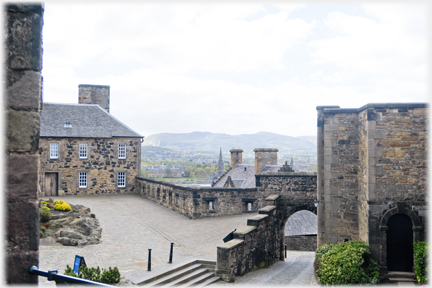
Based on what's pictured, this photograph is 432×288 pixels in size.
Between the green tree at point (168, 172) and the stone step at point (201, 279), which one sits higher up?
the stone step at point (201, 279)

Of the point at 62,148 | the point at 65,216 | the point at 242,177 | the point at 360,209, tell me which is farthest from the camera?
the point at 242,177

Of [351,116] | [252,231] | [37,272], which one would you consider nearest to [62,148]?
[252,231]

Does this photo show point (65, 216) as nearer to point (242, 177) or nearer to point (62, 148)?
point (62, 148)

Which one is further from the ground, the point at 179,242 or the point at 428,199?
the point at 428,199

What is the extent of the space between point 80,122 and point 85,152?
2.63 m

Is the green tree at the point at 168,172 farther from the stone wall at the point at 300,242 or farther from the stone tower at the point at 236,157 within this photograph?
the stone wall at the point at 300,242

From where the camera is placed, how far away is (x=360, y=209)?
49.0 ft

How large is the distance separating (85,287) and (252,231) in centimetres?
1344

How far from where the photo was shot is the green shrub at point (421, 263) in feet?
40.3

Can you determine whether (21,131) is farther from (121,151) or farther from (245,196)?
(121,151)

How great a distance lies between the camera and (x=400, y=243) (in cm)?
1375

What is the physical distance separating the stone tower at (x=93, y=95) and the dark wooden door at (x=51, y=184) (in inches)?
326

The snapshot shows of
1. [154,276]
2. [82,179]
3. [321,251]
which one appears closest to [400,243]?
[321,251]

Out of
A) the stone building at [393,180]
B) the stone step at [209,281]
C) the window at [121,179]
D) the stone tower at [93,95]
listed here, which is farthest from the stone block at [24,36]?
the stone tower at [93,95]
